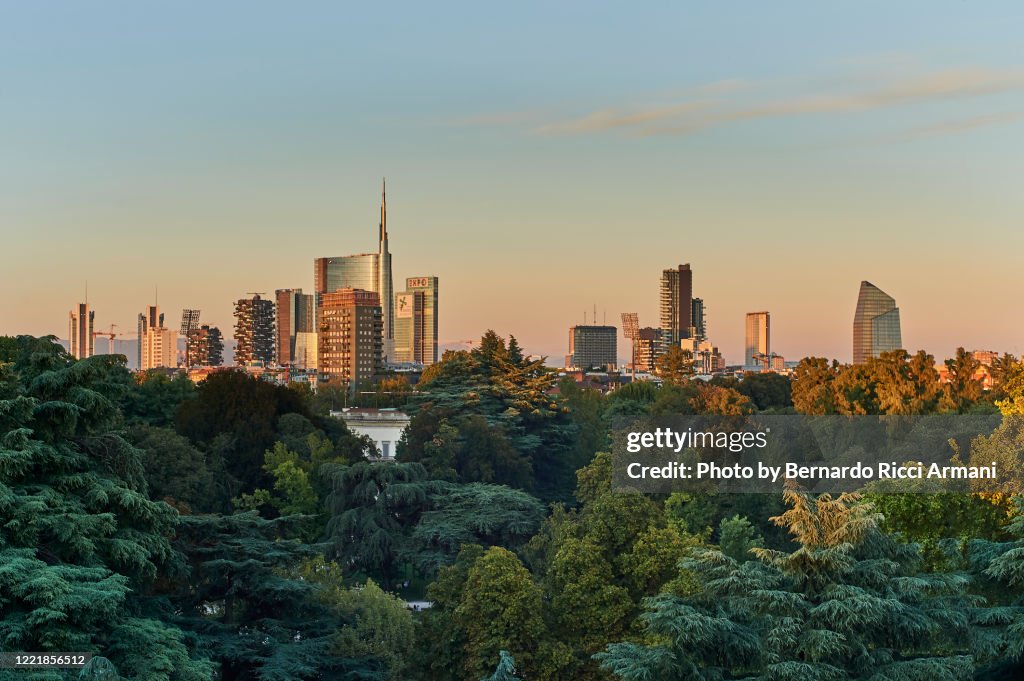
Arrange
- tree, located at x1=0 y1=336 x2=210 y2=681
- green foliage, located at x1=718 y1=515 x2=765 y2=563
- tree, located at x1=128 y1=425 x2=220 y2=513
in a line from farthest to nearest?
tree, located at x1=128 y1=425 x2=220 y2=513
green foliage, located at x1=718 y1=515 x2=765 y2=563
tree, located at x1=0 y1=336 x2=210 y2=681

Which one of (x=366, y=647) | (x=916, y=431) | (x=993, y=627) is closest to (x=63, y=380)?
(x=366, y=647)

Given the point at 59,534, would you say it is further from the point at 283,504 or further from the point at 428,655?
the point at 283,504

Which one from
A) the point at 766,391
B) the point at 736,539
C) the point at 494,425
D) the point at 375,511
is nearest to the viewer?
the point at 736,539

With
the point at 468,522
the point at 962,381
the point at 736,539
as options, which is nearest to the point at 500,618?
the point at 736,539

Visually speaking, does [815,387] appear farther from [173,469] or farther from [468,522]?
[173,469]

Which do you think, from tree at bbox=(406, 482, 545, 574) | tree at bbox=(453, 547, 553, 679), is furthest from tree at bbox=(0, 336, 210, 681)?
tree at bbox=(406, 482, 545, 574)

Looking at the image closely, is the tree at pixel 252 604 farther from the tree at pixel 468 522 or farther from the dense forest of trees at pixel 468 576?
the tree at pixel 468 522

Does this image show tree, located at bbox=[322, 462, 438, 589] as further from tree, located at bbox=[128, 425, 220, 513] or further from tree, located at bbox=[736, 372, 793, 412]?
tree, located at bbox=[736, 372, 793, 412]

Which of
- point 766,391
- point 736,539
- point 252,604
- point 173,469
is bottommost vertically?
point 252,604
